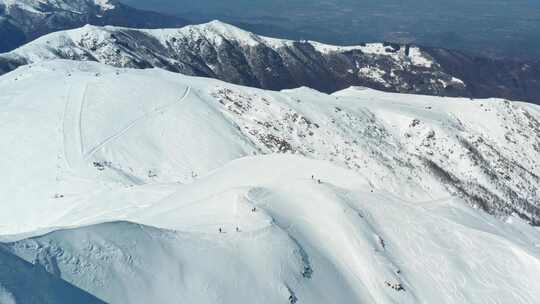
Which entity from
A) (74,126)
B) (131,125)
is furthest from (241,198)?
(131,125)

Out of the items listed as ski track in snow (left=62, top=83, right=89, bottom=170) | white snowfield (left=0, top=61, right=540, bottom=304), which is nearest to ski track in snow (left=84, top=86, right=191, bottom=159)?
white snowfield (left=0, top=61, right=540, bottom=304)

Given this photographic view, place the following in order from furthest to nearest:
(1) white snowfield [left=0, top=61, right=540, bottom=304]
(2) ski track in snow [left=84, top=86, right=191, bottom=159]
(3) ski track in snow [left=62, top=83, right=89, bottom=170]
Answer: (2) ski track in snow [left=84, top=86, right=191, bottom=159] → (3) ski track in snow [left=62, top=83, right=89, bottom=170] → (1) white snowfield [left=0, top=61, right=540, bottom=304]

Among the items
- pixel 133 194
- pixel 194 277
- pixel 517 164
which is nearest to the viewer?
pixel 194 277

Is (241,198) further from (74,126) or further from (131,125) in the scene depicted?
(131,125)

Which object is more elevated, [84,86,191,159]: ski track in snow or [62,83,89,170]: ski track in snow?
[62,83,89,170]: ski track in snow

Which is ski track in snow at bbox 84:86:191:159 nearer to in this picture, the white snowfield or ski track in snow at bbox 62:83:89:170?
the white snowfield

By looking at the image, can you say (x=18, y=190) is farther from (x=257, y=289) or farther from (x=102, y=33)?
(x=102, y=33)

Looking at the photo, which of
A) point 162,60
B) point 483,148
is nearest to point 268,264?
point 483,148

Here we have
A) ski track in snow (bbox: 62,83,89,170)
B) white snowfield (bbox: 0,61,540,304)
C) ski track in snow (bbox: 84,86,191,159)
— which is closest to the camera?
white snowfield (bbox: 0,61,540,304)

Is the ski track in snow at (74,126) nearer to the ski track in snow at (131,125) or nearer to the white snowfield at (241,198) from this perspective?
the white snowfield at (241,198)
